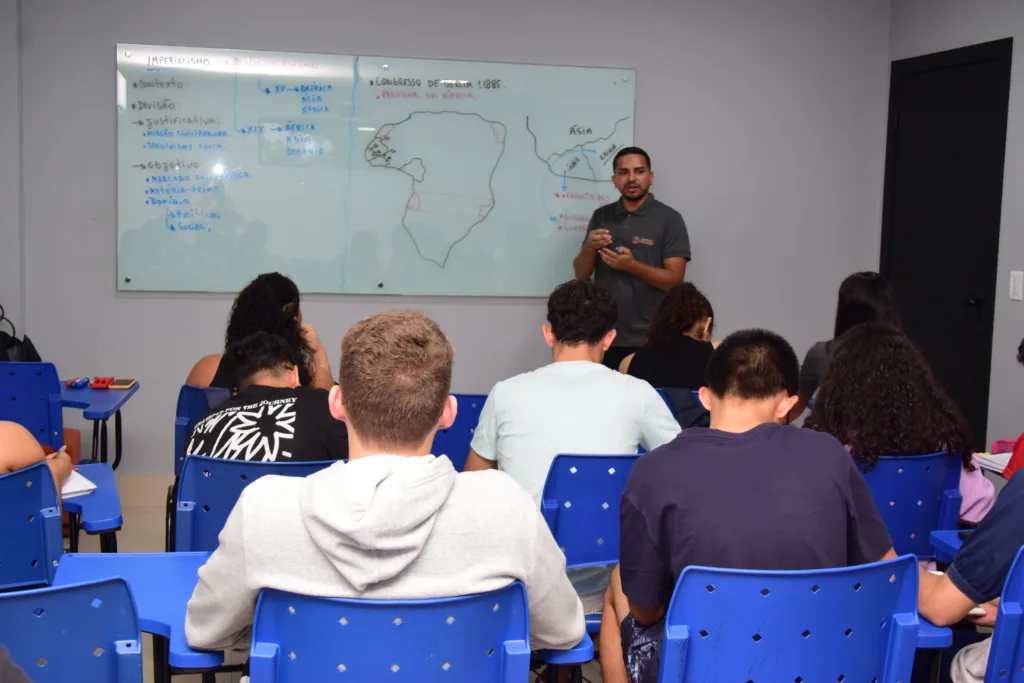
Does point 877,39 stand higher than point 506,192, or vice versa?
point 877,39

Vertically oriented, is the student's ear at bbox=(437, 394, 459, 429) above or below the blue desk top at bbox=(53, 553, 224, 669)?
above

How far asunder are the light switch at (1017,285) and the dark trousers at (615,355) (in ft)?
5.55

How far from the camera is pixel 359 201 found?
5.05 meters

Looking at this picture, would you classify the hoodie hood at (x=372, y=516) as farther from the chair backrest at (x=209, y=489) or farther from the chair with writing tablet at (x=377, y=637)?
the chair backrest at (x=209, y=489)

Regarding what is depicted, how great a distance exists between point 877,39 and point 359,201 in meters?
2.99

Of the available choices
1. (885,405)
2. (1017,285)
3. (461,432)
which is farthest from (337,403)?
(1017,285)

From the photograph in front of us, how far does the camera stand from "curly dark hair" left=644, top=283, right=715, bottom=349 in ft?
11.6

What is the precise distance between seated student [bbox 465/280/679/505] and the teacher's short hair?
0.58m

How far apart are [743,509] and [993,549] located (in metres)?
0.44

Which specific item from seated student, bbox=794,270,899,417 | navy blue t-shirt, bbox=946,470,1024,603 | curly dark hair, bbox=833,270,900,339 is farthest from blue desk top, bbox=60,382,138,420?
navy blue t-shirt, bbox=946,470,1024,603

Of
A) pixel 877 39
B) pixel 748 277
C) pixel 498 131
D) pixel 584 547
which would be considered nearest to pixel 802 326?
pixel 748 277

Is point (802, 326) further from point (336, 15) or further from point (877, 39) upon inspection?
point (336, 15)

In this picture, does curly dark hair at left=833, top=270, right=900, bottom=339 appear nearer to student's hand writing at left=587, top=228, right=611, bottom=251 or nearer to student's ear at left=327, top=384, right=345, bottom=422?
student's hand writing at left=587, top=228, right=611, bottom=251

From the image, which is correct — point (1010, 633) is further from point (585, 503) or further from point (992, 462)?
point (992, 462)
